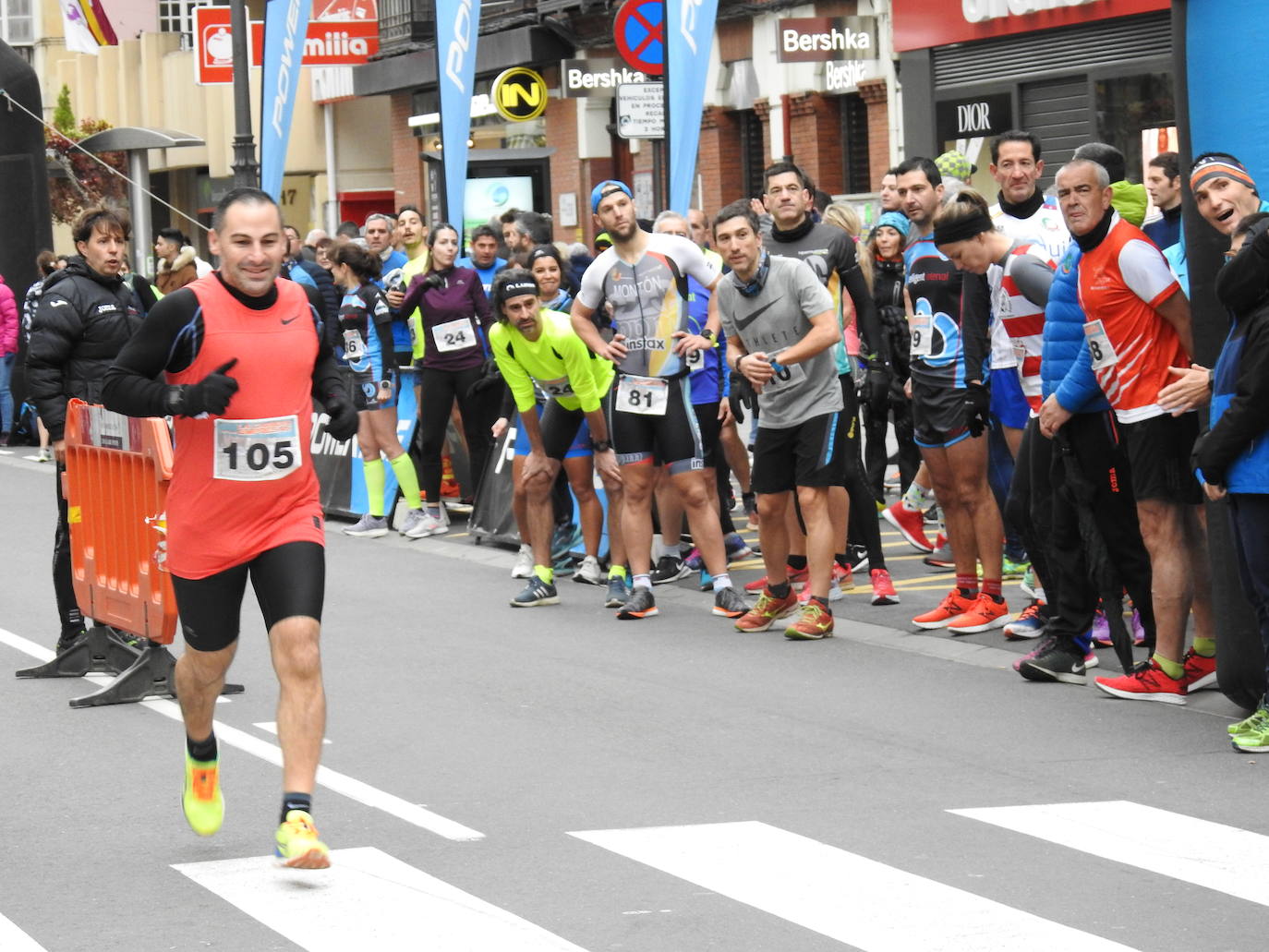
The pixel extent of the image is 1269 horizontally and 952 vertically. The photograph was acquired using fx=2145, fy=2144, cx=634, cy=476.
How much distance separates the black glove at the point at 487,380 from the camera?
1445 cm

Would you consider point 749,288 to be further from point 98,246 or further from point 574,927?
point 574,927

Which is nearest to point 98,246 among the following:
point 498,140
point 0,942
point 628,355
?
point 628,355

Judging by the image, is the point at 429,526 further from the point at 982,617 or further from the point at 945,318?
the point at 982,617

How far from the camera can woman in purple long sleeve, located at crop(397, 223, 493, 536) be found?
1459 cm

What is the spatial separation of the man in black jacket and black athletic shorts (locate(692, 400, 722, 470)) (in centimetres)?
360

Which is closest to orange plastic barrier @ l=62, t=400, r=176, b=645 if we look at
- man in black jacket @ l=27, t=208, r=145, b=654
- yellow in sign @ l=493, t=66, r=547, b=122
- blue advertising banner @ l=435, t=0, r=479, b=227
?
man in black jacket @ l=27, t=208, r=145, b=654

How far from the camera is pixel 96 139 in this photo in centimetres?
2592

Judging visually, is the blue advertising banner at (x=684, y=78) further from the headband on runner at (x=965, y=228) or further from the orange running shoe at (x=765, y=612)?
the headband on runner at (x=965, y=228)

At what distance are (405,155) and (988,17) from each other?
19.7m

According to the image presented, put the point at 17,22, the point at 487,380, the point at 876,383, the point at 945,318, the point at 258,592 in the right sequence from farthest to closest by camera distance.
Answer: the point at 17,22 < the point at 487,380 < the point at 876,383 < the point at 945,318 < the point at 258,592

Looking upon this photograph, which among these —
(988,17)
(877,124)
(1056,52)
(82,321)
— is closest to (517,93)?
(877,124)

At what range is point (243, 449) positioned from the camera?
650 cm

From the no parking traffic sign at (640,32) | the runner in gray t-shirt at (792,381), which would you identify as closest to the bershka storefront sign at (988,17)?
the no parking traffic sign at (640,32)

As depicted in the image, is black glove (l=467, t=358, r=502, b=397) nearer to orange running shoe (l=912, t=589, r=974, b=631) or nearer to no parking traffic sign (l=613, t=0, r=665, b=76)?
no parking traffic sign (l=613, t=0, r=665, b=76)
